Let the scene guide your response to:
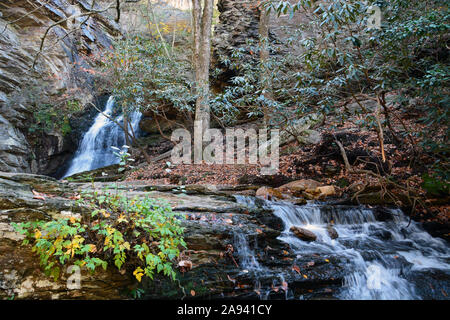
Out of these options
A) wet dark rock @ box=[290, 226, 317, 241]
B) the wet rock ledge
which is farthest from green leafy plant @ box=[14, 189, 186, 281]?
wet dark rock @ box=[290, 226, 317, 241]

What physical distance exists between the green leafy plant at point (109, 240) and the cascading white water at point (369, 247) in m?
2.26

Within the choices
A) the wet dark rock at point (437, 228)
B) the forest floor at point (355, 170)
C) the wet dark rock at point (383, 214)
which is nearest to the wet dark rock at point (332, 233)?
the wet dark rock at point (383, 214)

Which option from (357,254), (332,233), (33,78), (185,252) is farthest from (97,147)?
(357,254)

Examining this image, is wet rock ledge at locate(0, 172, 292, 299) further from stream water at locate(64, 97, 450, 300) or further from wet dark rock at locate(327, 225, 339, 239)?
wet dark rock at locate(327, 225, 339, 239)

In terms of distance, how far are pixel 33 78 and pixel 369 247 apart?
44.8ft

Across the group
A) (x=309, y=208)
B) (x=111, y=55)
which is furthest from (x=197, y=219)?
(x=111, y=55)

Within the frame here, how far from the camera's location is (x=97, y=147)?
41.2ft

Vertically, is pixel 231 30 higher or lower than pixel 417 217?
higher

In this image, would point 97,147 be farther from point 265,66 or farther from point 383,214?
point 383,214

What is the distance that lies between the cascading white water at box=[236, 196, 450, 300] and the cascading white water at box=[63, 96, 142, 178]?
943 cm

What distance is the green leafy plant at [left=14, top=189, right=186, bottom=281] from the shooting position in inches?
90.4

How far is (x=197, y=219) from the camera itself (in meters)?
Result: 3.90

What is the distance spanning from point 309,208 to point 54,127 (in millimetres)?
11834
